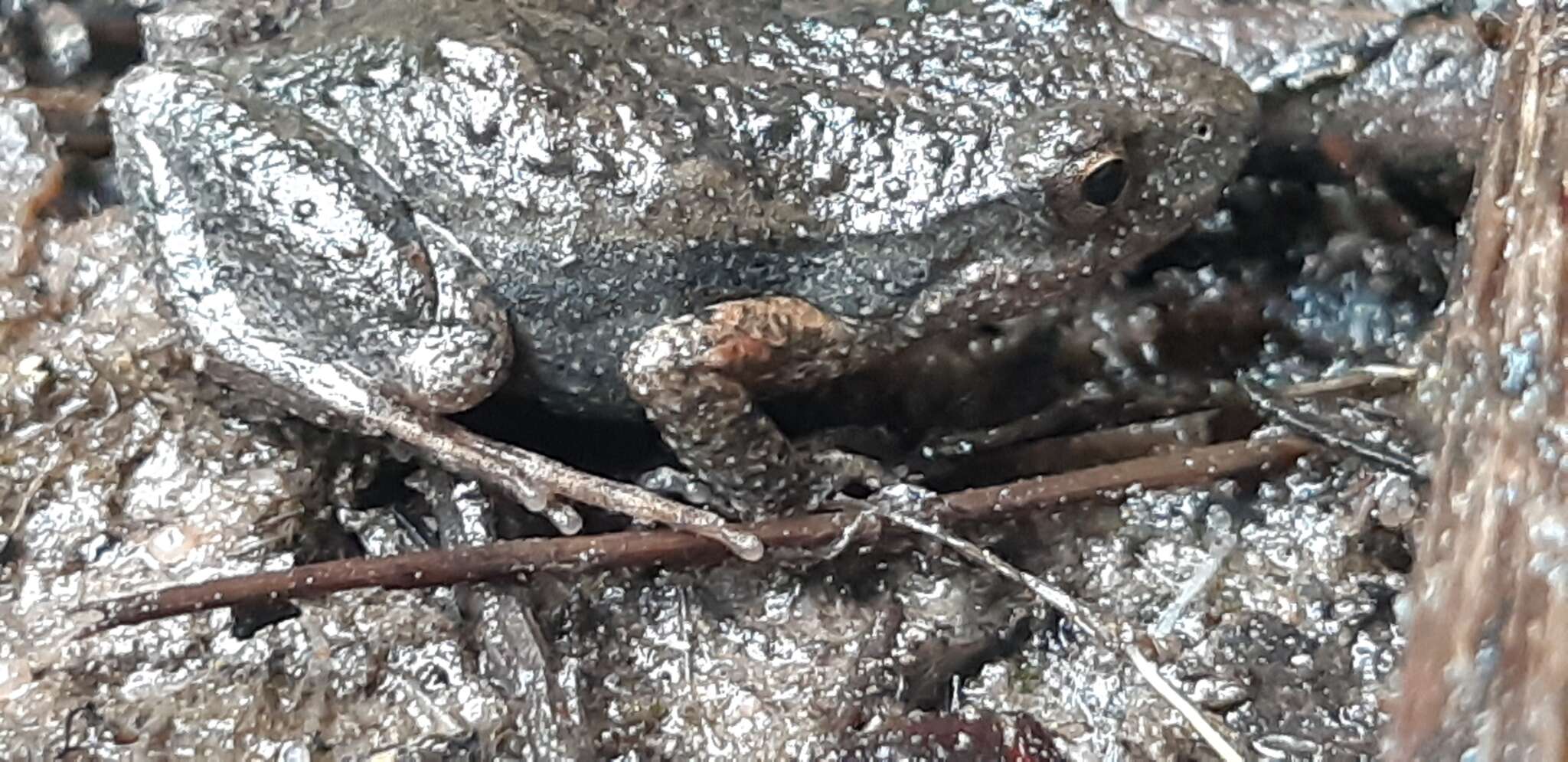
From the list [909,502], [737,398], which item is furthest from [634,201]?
[909,502]

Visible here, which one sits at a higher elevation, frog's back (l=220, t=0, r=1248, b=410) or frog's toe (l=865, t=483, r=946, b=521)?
frog's back (l=220, t=0, r=1248, b=410)

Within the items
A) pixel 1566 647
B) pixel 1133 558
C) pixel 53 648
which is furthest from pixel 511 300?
pixel 1566 647

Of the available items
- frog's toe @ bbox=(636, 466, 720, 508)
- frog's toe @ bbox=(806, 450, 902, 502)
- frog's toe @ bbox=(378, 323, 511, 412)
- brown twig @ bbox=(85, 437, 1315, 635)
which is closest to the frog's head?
brown twig @ bbox=(85, 437, 1315, 635)

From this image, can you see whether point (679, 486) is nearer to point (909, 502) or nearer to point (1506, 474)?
point (909, 502)

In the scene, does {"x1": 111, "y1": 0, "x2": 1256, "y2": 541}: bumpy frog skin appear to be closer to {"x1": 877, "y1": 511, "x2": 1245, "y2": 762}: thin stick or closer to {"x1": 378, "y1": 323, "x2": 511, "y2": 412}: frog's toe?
{"x1": 378, "y1": 323, "x2": 511, "y2": 412}: frog's toe

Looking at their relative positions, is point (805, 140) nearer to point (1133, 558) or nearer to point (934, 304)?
point (934, 304)

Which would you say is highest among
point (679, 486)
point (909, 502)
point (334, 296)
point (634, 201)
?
point (634, 201)

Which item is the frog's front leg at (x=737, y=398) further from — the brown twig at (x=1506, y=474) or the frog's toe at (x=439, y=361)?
the brown twig at (x=1506, y=474)
